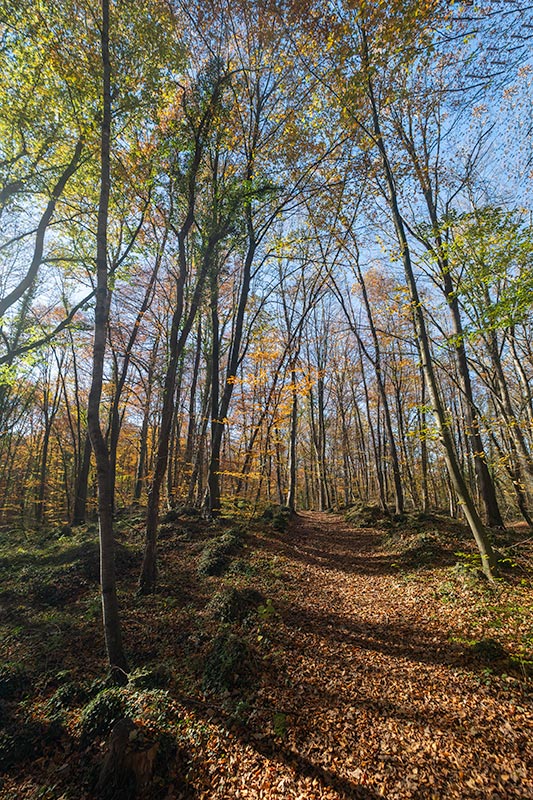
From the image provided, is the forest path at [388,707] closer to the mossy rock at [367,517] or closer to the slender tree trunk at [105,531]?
the slender tree trunk at [105,531]

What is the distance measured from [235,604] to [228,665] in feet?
4.69

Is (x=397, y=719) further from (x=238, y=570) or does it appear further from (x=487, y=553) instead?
(x=238, y=570)

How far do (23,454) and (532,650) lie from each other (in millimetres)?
31518

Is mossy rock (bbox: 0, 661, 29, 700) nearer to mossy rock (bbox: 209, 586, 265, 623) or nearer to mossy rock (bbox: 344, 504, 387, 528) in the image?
mossy rock (bbox: 209, 586, 265, 623)

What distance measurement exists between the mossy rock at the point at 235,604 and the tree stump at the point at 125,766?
2411mm

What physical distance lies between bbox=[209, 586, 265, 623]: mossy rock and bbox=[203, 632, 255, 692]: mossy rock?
0.76 m

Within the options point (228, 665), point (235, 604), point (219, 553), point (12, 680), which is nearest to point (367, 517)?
point (219, 553)

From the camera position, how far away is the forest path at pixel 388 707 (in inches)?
107

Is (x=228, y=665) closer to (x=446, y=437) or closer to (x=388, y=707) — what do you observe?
(x=388, y=707)

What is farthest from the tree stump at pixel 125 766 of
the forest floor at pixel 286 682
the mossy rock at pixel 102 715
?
the mossy rock at pixel 102 715

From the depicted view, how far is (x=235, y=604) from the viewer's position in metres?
5.57

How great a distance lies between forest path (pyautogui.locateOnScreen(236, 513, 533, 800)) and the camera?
2.71 meters

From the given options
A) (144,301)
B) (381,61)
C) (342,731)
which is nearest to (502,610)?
(342,731)

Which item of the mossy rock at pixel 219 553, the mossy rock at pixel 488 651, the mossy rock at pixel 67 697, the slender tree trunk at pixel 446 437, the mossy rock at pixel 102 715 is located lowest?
the mossy rock at pixel 67 697
